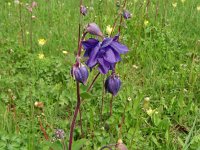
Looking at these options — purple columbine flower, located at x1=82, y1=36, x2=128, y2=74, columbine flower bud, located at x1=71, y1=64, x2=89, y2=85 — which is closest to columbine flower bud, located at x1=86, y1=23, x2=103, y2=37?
purple columbine flower, located at x1=82, y1=36, x2=128, y2=74

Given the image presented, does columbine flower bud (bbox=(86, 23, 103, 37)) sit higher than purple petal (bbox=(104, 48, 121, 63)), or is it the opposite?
columbine flower bud (bbox=(86, 23, 103, 37))

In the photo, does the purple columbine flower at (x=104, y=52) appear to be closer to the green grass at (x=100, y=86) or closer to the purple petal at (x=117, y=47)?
the purple petal at (x=117, y=47)

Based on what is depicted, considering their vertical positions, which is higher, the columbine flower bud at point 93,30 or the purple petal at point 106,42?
the columbine flower bud at point 93,30

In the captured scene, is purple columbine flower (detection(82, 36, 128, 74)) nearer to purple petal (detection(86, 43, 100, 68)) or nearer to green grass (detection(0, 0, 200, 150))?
purple petal (detection(86, 43, 100, 68))

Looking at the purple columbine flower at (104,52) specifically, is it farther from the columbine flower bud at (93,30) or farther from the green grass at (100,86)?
the green grass at (100,86)

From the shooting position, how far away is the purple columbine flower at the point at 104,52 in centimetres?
128

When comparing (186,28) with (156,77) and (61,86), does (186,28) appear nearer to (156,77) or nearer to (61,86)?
(156,77)

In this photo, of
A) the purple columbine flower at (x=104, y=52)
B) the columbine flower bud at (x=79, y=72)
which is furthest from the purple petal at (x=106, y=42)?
the columbine flower bud at (x=79, y=72)

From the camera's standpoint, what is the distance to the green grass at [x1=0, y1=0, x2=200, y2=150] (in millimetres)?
1985

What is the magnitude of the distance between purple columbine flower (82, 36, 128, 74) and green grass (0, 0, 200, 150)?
5.8 inches

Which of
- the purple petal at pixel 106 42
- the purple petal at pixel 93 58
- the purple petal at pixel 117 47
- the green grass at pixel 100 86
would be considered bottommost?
the green grass at pixel 100 86

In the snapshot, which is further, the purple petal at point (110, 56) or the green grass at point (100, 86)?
the green grass at point (100, 86)

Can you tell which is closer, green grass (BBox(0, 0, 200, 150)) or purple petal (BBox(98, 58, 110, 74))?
purple petal (BBox(98, 58, 110, 74))

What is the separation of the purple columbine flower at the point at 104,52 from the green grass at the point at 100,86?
15 centimetres
